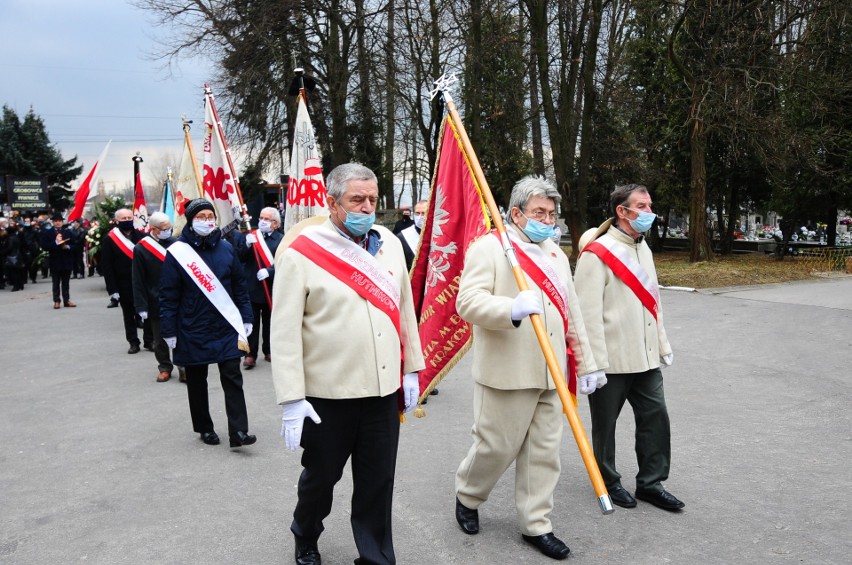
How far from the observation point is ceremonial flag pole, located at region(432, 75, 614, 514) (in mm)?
3049

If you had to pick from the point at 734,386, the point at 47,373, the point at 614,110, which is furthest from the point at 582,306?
the point at 614,110

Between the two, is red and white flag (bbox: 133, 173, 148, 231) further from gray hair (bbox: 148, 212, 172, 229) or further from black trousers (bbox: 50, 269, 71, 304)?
gray hair (bbox: 148, 212, 172, 229)

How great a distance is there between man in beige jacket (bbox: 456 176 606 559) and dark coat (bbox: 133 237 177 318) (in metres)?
5.39

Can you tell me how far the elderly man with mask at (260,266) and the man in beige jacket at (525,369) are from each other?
538 cm

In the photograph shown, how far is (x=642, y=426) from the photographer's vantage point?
14.6ft

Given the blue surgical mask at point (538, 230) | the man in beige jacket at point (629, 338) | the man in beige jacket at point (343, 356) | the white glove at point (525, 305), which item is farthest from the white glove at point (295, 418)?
the man in beige jacket at point (629, 338)

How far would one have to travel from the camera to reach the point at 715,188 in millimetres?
25188

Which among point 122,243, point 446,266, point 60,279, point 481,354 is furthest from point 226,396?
point 60,279

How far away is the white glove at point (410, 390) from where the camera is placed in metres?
3.69

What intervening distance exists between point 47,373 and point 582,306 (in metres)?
7.06

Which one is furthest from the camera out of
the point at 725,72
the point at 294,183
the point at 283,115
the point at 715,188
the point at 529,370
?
the point at 715,188

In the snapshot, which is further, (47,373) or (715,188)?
(715,188)

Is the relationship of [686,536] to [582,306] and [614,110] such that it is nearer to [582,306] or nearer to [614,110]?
[582,306]

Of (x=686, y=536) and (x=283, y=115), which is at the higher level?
(x=283, y=115)
